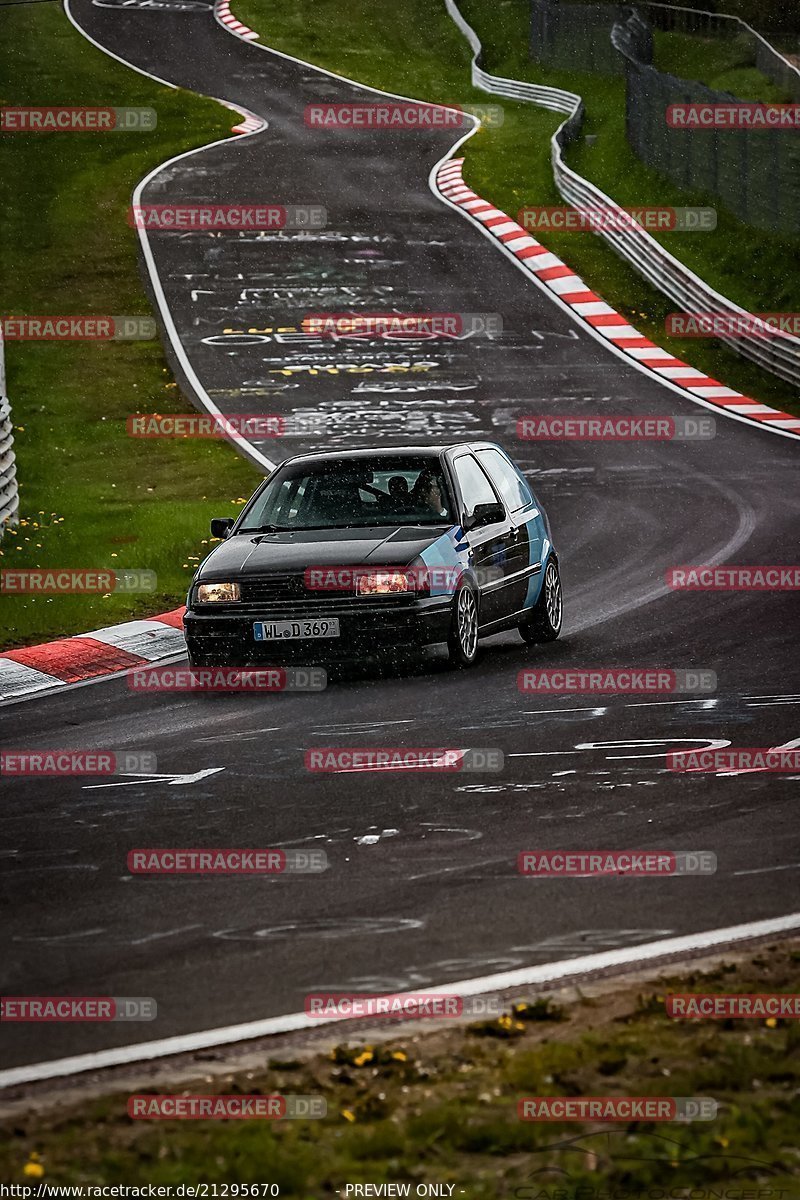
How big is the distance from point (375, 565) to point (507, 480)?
7.74ft

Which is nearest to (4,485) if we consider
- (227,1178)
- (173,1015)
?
(173,1015)

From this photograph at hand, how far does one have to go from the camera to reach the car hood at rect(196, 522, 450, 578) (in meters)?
12.2

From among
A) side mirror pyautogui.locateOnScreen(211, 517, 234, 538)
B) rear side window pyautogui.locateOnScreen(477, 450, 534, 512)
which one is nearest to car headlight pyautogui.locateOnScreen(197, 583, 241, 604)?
side mirror pyautogui.locateOnScreen(211, 517, 234, 538)

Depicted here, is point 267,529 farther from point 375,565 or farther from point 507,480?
point 507,480

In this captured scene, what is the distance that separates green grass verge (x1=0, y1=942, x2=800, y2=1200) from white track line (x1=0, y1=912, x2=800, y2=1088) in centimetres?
29

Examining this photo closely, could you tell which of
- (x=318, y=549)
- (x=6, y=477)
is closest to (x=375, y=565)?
(x=318, y=549)

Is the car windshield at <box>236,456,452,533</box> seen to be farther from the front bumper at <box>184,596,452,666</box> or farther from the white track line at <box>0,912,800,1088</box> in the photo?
the white track line at <box>0,912,800,1088</box>

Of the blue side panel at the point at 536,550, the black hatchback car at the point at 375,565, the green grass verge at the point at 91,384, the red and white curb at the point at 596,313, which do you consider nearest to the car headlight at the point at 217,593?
the black hatchback car at the point at 375,565

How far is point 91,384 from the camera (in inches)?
987

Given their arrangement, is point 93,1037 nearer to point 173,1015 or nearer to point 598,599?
point 173,1015

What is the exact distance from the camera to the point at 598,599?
15.2 meters

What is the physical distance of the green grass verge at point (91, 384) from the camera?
1641cm

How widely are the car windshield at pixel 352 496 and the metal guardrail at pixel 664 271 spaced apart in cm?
1333

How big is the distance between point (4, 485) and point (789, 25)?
4131cm
